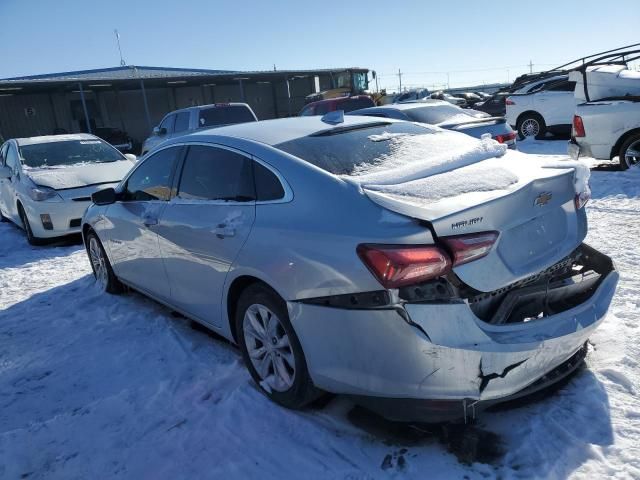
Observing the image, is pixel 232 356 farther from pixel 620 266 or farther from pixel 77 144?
pixel 77 144

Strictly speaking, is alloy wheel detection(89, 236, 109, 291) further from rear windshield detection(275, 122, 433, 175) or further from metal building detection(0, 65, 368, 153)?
metal building detection(0, 65, 368, 153)

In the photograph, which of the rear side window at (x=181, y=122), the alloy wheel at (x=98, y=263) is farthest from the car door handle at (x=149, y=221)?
the rear side window at (x=181, y=122)

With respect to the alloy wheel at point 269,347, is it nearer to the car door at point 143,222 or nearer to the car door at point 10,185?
the car door at point 143,222

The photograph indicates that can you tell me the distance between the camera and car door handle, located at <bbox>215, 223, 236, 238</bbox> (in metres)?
3.00

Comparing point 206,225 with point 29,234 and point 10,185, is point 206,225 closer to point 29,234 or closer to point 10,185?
point 29,234

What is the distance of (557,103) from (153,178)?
11844 mm

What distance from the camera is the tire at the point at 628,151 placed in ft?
26.0

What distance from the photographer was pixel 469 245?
2279 millimetres

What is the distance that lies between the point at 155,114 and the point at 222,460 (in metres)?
31.8

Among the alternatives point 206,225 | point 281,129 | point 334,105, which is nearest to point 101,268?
point 206,225

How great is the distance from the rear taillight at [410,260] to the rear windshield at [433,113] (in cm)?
665

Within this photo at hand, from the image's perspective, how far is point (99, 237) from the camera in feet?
16.8

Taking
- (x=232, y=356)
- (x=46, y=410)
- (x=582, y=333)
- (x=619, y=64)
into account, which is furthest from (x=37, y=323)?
(x=619, y=64)

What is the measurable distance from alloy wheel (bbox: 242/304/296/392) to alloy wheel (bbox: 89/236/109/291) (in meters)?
2.75
